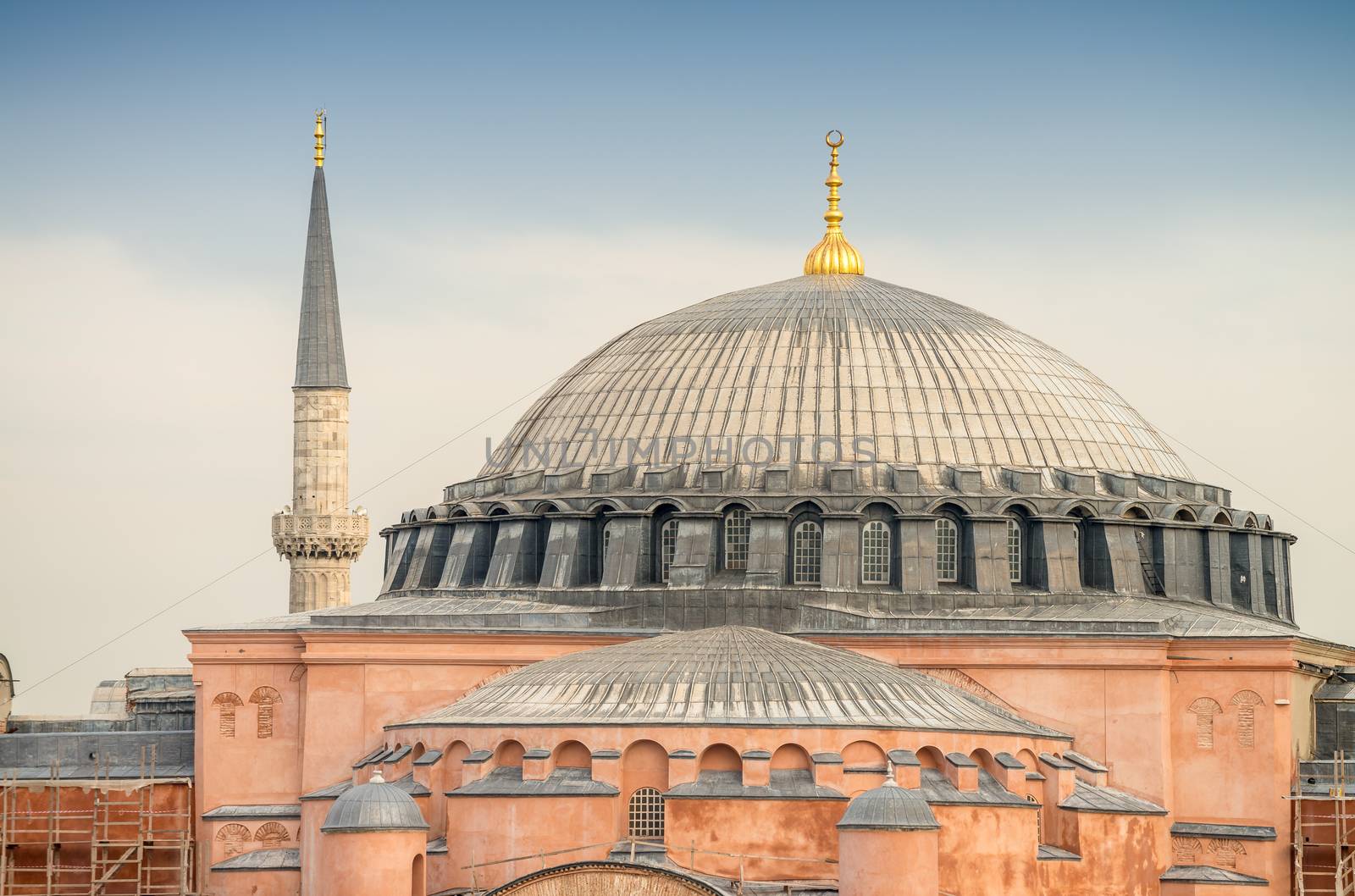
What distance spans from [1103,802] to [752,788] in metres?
7.37

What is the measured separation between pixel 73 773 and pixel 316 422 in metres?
19.0

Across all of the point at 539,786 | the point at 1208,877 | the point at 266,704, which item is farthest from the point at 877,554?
the point at 539,786

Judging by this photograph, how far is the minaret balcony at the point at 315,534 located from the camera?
75.4 metres

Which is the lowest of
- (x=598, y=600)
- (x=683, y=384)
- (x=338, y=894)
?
(x=338, y=894)

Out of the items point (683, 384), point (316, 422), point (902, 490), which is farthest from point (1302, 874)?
point (316, 422)

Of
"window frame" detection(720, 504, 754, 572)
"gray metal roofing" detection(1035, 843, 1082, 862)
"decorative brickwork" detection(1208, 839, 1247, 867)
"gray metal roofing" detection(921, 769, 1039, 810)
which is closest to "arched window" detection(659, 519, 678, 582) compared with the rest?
"window frame" detection(720, 504, 754, 572)

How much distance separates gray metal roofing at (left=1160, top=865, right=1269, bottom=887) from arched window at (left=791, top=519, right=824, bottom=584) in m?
10.1

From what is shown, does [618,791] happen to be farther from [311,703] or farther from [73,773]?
[73,773]

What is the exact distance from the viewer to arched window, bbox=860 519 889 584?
58.9m

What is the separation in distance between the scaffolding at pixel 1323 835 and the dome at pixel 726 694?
5.00 m

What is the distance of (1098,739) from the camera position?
54.8 meters

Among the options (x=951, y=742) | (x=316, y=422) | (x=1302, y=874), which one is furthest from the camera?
(x=316, y=422)

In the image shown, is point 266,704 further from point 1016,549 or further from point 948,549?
point 1016,549

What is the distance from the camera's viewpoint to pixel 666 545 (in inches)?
2375
